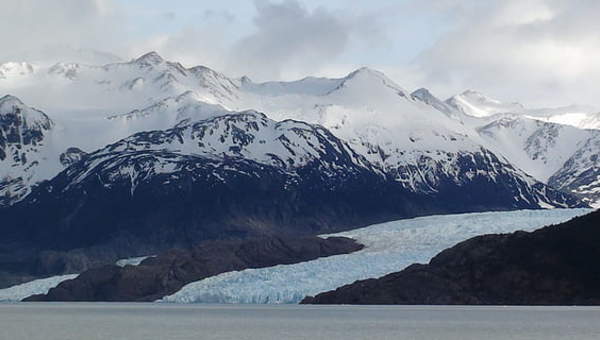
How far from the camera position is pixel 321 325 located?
465 feet

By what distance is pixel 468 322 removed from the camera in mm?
147750

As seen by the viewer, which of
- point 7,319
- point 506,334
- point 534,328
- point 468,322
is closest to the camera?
point 506,334

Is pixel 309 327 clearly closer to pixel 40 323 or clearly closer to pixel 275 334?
pixel 275 334

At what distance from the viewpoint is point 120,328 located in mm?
134875

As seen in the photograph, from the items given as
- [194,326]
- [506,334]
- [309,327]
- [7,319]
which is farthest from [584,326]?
[7,319]

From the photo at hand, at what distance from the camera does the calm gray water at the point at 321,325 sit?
122 m

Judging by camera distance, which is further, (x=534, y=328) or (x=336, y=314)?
(x=336, y=314)

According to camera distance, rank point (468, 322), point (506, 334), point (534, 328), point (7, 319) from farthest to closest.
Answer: point (7, 319) < point (468, 322) < point (534, 328) < point (506, 334)

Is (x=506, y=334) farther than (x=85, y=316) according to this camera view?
No

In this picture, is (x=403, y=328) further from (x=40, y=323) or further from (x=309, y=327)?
(x=40, y=323)

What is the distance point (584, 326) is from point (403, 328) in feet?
61.5

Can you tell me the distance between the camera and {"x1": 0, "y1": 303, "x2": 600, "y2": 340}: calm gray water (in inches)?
4786

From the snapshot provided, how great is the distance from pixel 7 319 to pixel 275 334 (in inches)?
2010

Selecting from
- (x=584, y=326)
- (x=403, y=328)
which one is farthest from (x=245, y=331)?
(x=584, y=326)
